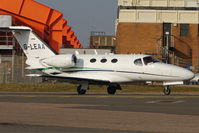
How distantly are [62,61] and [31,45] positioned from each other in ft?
11.1

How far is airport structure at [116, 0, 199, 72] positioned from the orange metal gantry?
34.9 ft

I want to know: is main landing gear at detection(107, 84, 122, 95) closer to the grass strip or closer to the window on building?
the grass strip

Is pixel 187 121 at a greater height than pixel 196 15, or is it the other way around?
pixel 196 15

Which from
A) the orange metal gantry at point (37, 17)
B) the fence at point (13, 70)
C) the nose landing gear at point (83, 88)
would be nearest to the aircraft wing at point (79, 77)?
the nose landing gear at point (83, 88)

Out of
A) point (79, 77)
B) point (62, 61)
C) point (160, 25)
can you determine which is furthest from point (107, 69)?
point (160, 25)

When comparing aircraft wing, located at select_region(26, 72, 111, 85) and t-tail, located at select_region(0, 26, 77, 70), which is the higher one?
t-tail, located at select_region(0, 26, 77, 70)

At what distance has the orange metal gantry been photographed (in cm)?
6731

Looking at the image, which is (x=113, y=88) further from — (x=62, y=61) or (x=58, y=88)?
(x=58, y=88)

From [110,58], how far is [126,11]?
46787 mm

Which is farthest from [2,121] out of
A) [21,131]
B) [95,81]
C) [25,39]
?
[25,39]

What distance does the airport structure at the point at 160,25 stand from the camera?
7656 centimetres

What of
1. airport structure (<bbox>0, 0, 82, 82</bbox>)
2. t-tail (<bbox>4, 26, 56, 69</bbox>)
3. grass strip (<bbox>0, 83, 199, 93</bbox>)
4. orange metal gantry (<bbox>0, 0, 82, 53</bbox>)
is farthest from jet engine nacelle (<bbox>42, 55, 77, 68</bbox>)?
orange metal gantry (<bbox>0, 0, 82, 53</bbox>)

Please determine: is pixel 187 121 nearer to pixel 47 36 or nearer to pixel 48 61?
pixel 48 61

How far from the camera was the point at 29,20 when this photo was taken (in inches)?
2763
